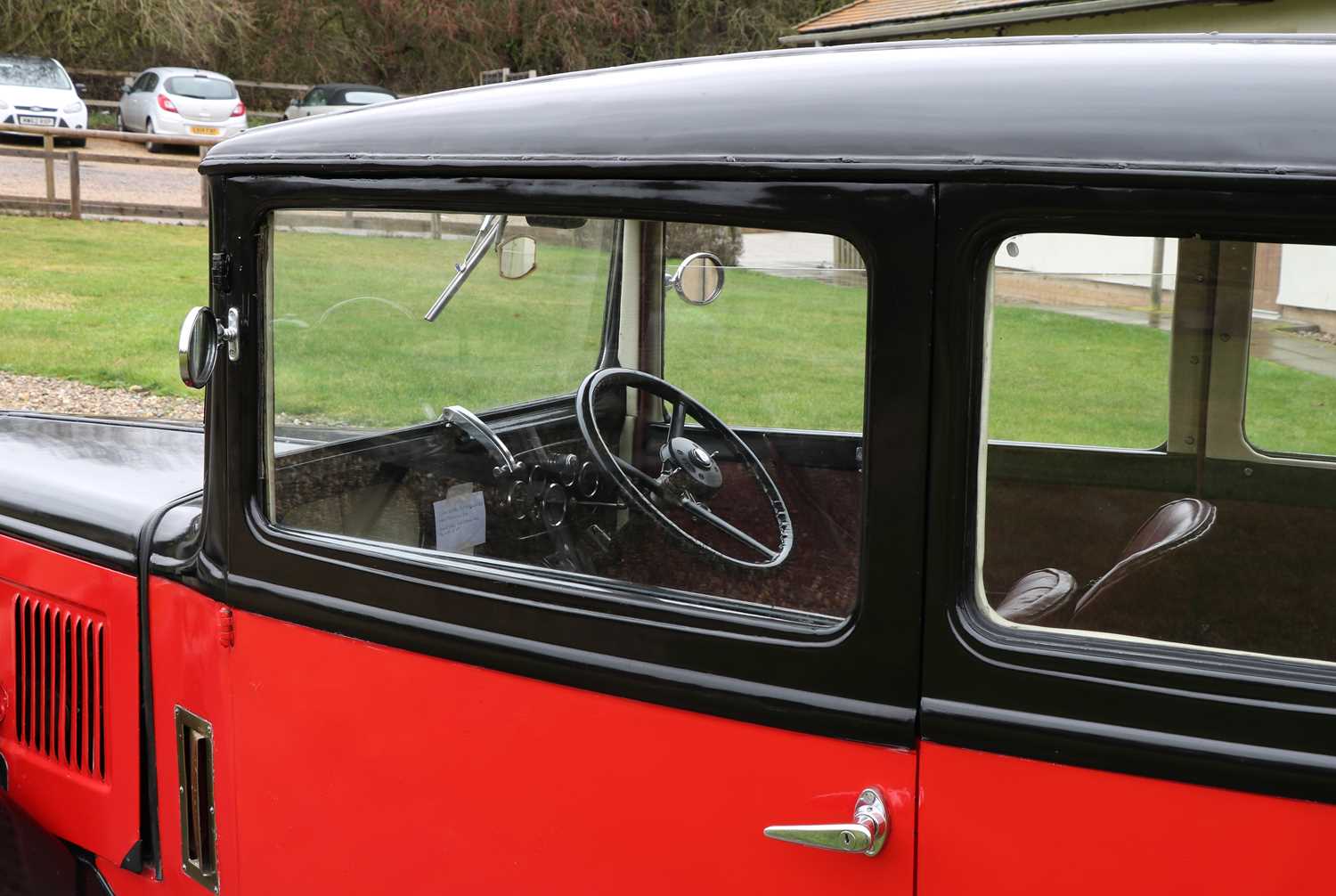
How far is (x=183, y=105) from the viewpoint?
22.9 m

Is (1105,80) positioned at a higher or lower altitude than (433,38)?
lower

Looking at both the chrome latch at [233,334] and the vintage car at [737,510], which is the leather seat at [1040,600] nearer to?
the vintage car at [737,510]

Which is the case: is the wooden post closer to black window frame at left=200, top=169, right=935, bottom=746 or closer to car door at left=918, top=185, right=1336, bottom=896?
black window frame at left=200, top=169, right=935, bottom=746

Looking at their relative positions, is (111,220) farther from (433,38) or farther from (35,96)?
(433,38)

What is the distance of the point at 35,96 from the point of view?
2084 centimetres

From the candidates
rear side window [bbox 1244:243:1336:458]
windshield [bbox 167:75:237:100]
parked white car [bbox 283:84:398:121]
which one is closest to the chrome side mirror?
rear side window [bbox 1244:243:1336:458]

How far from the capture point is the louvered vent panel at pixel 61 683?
2.28 meters

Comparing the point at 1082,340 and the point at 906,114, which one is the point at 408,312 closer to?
the point at 906,114

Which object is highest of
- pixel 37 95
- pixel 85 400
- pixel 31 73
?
pixel 31 73

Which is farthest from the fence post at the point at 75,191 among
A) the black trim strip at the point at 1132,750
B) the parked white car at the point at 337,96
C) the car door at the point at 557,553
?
the black trim strip at the point at 1132,750

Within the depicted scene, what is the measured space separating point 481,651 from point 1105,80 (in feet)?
3.33

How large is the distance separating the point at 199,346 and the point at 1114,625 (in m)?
1.29

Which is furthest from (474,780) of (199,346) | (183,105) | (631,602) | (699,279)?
(183,105)

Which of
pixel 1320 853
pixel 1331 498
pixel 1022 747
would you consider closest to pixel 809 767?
pixel 1022 747
